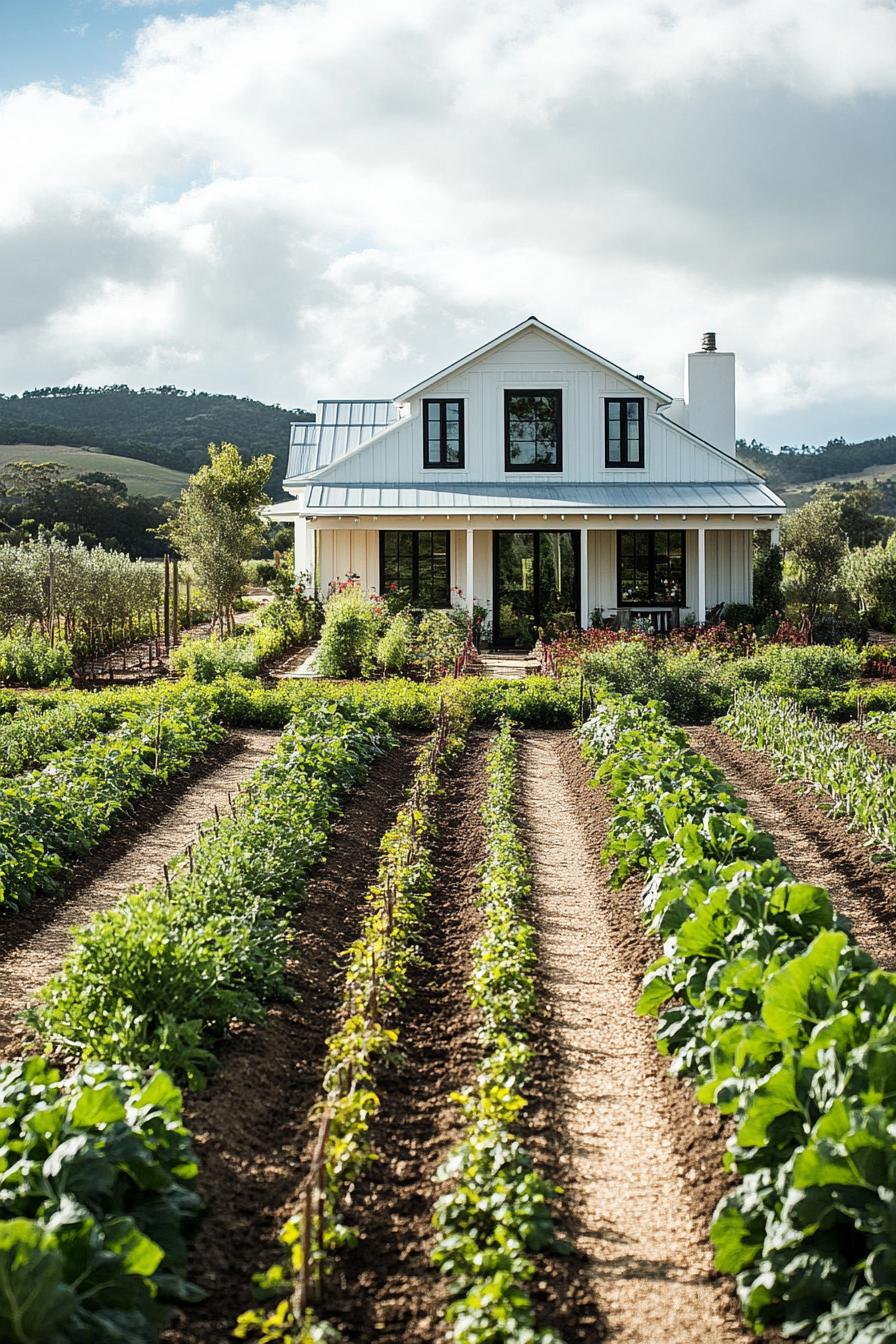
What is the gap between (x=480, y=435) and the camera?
2744 centimetres

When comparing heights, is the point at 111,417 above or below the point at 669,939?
above

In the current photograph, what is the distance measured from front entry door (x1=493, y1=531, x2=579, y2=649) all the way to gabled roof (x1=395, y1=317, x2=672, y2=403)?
11.3ft

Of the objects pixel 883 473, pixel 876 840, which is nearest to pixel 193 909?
pixel 876 840

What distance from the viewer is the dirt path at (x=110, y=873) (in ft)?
25.8

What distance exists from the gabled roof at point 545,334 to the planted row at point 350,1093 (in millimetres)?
17754

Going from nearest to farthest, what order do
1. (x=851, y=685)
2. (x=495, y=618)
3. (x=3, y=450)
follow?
1. (x=851, y=685)
2. (x=495, y=618)
3. (x=3, y=450)

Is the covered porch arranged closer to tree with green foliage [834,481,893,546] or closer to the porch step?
the porch step

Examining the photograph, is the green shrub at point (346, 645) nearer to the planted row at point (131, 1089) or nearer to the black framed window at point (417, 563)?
the black framed window at point (417, 563)

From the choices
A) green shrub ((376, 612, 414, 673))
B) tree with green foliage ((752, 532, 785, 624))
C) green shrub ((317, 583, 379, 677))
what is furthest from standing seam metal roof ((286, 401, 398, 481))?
green shrub ((317, 583, 379, 677))

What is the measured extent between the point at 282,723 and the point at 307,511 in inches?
328

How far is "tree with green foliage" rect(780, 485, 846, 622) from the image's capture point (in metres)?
30.2

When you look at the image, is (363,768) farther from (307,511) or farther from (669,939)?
(307,511)

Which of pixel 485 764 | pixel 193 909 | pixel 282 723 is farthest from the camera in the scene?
pixel 282 723

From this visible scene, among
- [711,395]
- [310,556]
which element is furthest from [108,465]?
[711,395]
